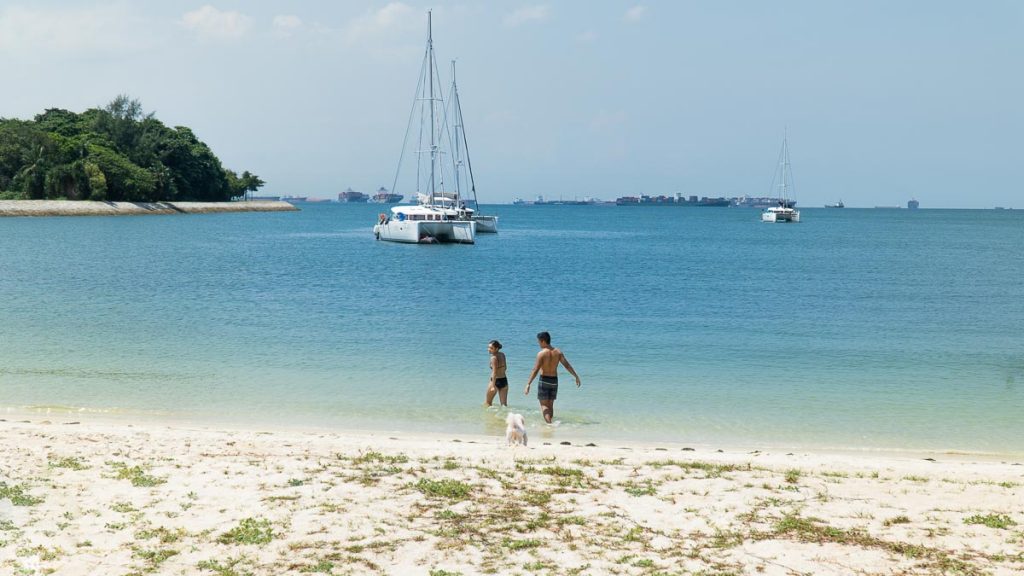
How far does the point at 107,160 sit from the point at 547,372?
10627 cm

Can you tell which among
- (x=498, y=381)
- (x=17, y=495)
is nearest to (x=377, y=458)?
(x=17, y=495)

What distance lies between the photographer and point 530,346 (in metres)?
23.1

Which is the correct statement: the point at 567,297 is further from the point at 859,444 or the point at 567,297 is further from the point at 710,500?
the point at 710,500

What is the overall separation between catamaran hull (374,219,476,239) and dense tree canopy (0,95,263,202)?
55.3 metres

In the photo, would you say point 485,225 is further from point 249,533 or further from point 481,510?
point 249,533

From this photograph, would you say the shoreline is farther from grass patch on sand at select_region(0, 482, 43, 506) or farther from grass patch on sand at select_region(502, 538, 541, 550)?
grass patch on sand at select_region(502, 538, 541, 550)

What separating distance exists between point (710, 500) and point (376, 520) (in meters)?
3.58

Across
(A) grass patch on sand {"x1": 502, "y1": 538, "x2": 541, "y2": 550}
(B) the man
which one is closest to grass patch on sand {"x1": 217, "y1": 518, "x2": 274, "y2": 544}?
(A) grass patch on sand {"x1": 502, "y1": 538, "x2": 541, "y2": 550}

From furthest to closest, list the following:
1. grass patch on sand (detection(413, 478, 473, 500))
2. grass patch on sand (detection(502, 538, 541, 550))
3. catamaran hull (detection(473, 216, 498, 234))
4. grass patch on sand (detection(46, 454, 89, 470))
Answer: catamaran hull (detection(473, 216, 498, 234)) → grass patch on sand (detection(46, 454, 89, 470)) → grass patch on sand (detection(413, 478, 473, 500)) → grass patch on sand (detection(502, 538, 541, 550))

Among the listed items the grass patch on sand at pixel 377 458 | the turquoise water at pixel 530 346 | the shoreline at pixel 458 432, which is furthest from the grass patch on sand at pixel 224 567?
the turquoise water at pixel 530 346

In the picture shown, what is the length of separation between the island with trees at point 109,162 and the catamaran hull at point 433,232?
53182 millimetres

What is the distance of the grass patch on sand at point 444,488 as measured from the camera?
943 cm

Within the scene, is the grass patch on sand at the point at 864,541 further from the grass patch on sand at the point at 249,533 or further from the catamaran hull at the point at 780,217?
the catamaran hull at the point at 780,217

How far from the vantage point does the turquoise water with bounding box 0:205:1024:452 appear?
619 inches
